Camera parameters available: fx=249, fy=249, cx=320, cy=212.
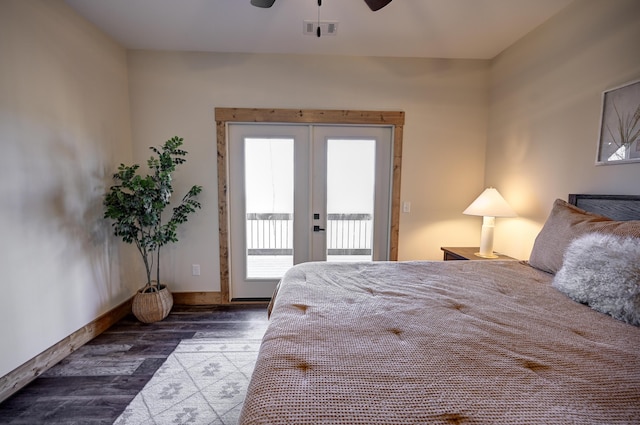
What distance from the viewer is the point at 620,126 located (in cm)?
160

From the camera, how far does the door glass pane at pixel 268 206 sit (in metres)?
2.83

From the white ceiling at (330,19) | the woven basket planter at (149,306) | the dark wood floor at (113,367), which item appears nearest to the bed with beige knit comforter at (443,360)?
the dark wood floor at (113,367)

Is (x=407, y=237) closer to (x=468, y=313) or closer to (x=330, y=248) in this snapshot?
(x=330, y=248)

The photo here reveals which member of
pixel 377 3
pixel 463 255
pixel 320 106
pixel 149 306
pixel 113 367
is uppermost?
pixel 377 3

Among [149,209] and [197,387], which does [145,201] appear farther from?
[197,387]

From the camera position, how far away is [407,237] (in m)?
2.93

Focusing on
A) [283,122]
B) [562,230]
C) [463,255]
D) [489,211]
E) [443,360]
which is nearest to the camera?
[443,360]

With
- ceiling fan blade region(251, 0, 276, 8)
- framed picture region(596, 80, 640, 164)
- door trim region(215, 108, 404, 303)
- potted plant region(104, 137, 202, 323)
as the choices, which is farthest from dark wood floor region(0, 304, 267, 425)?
framed picture region(596, 80, 640, 164)

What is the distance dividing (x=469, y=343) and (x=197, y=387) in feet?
5.69

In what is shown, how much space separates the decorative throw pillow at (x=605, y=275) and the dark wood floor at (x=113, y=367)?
7.36 feet

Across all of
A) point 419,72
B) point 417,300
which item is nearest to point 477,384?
point 417,300

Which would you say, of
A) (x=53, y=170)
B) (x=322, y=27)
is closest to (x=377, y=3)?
(x=322, y=27)

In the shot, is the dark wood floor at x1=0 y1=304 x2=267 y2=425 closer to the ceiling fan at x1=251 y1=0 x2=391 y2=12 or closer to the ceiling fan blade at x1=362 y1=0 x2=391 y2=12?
the ceiling fan at x1=251 y1=0 x2=391 y2=12

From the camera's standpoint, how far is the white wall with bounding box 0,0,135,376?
163cm
